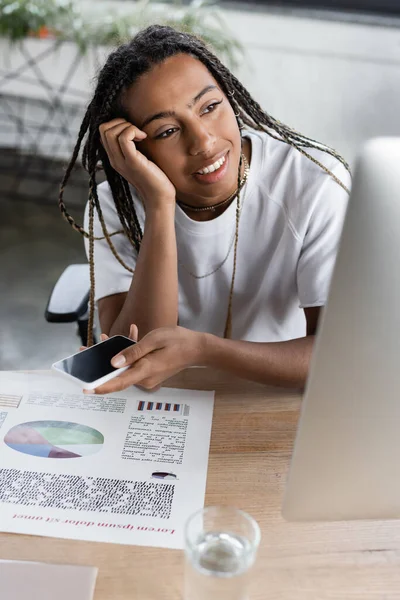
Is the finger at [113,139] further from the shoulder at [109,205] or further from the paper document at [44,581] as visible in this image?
the paper document at [44,581]

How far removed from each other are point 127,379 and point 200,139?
427mm

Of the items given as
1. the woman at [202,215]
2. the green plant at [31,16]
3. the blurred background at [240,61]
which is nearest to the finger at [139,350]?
the woman at [202,215]

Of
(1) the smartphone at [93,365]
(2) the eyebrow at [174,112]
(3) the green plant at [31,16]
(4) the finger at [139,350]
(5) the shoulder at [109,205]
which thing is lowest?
→ (1) the smartphone at [93,365]

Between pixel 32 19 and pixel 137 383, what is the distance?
2.75 metres

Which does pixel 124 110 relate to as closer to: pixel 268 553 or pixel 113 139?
pixel 113 139

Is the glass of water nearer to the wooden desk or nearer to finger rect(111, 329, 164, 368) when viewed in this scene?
the wooden desk

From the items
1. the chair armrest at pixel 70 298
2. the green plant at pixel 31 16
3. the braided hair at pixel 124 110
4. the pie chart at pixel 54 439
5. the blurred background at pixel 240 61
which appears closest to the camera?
the pie chart at pixel 54 439

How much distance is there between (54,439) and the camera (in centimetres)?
89

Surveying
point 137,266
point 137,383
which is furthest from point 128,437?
point 137,266

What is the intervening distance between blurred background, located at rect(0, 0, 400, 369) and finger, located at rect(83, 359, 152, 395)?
2.04 metres

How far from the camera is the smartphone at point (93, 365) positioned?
2.89 ft

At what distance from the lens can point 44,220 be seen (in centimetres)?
333

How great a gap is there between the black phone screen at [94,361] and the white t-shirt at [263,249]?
13.0 inches

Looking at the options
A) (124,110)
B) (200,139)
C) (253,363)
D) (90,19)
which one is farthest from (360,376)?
(90,19)
